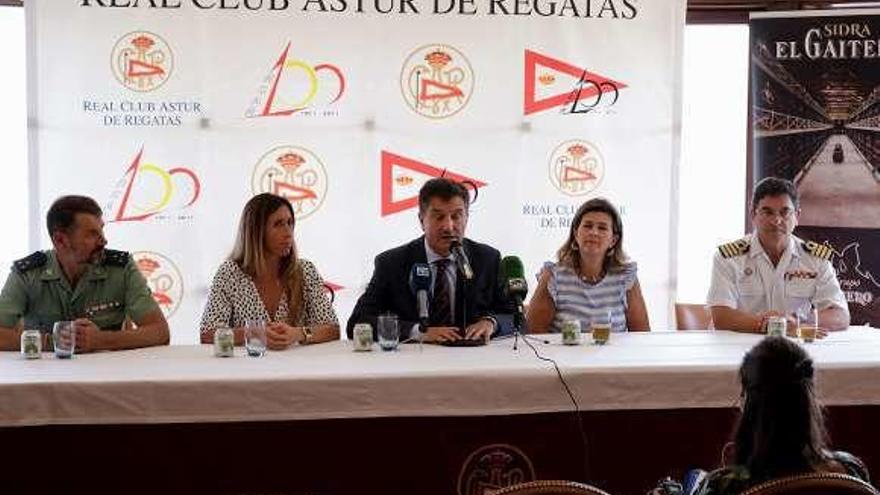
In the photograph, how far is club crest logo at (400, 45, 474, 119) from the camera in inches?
201

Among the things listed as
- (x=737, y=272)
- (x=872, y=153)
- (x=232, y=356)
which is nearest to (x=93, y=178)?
(x=232, y=356)

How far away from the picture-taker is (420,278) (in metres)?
3.68

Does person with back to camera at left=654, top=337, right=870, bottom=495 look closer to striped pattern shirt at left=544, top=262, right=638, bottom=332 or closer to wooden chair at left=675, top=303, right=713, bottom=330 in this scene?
striped pattern shirt at left=544, top=262, right=638, bottom=332

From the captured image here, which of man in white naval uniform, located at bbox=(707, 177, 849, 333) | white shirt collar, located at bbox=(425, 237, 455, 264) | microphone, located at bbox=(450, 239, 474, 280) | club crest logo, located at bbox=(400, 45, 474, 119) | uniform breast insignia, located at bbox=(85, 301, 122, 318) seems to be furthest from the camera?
club crest logo, located at bbox=(400, 45, 474, 119)

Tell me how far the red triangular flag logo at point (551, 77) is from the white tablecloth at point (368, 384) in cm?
201

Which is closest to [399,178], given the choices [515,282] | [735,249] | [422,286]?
[422,286]

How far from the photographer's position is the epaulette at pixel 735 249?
14.0 feet

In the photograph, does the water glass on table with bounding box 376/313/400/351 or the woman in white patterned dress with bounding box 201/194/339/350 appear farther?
the woman in white patterned dress with bounding box 201/194/339/350

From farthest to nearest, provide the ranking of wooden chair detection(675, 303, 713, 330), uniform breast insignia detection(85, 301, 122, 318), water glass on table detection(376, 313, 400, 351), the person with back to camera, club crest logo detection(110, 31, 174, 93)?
club crest logo detection(110, 31, 174, 93)
wooden chair detection(675, 303, 713, 330)
uniform breast insignia detection(85, 301, 122, 318)
water glass on table detection(376, 313, 400, 351)
the person with back to camera

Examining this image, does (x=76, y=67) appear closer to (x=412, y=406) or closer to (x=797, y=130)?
(x=412, y=406)

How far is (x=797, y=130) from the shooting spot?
5211 millimetres

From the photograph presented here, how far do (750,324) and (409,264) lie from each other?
1.24m

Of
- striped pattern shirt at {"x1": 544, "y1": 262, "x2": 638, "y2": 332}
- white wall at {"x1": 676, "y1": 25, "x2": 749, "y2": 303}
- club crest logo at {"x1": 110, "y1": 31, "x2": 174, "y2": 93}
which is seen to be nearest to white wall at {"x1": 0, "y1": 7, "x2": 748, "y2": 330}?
white wall at {"x1": 676, "y1": 25, "x2": 749, "y2": 303}

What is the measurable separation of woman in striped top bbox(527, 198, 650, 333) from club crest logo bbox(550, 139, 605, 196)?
0.96 m
